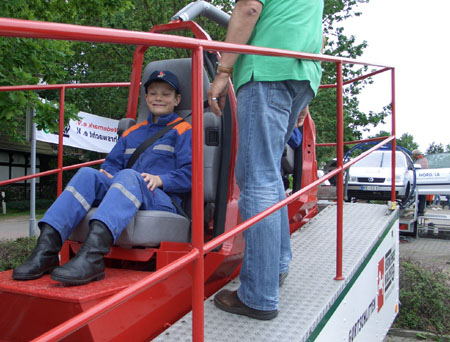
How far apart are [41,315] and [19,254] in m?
4.14

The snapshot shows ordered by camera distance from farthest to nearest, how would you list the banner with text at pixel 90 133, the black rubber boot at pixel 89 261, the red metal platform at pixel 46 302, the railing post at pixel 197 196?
the banner with text at pixel 90 133, the black rubber boot at pixel 89 261, the red metal platform at pixel 46 302, the railing post at pixel 197 196

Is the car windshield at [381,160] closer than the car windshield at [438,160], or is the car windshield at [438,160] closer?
the car windshield at [438,160]

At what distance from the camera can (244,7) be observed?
1828 millimetres

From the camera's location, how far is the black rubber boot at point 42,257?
1.94 metres

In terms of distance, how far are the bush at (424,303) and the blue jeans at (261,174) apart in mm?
2673

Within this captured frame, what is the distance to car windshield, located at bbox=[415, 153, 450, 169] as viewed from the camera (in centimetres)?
1020

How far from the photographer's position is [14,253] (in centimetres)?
555

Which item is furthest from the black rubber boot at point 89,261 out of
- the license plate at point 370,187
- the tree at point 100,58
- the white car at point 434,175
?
the license plate at point 370,187

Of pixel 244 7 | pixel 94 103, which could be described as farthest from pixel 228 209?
pixel 94 103

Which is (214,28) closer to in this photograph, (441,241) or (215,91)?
(441,241)

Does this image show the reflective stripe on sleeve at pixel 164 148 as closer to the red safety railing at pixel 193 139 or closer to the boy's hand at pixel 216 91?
the boy's hand at pixel 216 91

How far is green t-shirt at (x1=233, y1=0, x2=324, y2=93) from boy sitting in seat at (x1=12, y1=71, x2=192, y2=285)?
0.64 m

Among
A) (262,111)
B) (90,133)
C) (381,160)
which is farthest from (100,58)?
(262,111)

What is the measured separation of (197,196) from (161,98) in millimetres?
1470
